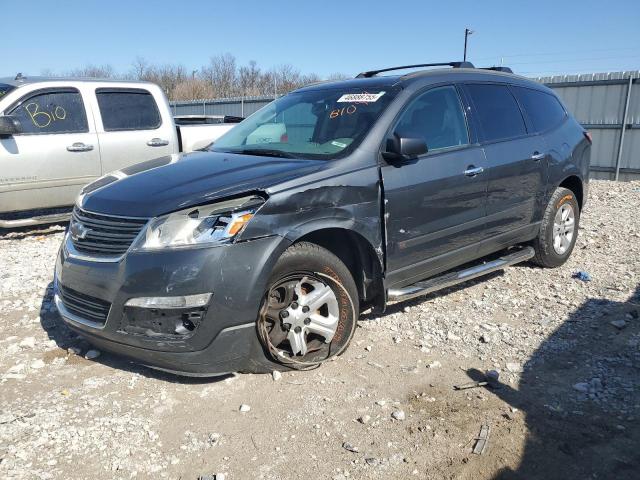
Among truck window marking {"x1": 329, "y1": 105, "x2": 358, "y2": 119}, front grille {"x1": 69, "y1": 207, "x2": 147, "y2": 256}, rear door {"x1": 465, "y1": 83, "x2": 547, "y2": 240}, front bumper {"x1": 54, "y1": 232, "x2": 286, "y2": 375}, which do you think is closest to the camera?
front bumper {"x1": 54, "y1": 232, "x2": 286, "y2": 375}

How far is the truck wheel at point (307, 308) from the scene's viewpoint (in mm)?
3309

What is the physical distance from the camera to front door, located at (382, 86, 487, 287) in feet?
12.6

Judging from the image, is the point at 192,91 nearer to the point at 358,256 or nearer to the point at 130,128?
the point at 130,128

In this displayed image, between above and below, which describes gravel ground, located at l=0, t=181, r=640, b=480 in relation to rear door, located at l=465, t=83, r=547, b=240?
below

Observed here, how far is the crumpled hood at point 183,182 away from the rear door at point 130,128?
3540 millimetres

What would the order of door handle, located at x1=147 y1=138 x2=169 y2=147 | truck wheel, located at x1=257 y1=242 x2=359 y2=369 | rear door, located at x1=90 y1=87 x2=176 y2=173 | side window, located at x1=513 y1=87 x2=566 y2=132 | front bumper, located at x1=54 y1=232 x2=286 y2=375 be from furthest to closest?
door handle, located at x1=147 y1=138 x2=169 y2=147 < rear door, located at x1=90 y1=87 x2=176 y2=173 < side window, located at x1=513 y1=87 x2=566 y2=132 < truck wheel, located at x1=257 y1=242 x2=359 y2=369 < front bumper, located at x1=54 y1=232 x2=286 y2=375

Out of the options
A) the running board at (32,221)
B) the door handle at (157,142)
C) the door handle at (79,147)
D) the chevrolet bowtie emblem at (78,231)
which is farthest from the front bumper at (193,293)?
the door handle at (157,142)

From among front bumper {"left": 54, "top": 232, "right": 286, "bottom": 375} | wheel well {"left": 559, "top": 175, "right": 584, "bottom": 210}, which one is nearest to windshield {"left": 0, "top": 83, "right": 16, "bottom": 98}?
front bumper {"left": 54, "top": 232, "right": 286, "bottom": 375}

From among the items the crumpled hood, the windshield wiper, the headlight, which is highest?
the windshield wiper

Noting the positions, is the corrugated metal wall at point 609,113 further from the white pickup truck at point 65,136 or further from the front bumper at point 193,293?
the front bumper at point 193,293

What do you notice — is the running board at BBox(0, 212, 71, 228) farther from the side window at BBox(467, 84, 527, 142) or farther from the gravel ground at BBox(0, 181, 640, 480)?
the side window at BBox(467, 84, 527, 142)

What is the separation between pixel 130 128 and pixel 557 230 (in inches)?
218

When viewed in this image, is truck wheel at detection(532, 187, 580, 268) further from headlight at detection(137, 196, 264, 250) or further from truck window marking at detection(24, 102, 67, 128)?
truck window marking at detection(24, 102, 67, 128)

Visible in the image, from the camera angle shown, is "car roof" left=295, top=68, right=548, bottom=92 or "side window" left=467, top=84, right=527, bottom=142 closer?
"car roof" left=295, top=68, right=548, bottom=92
